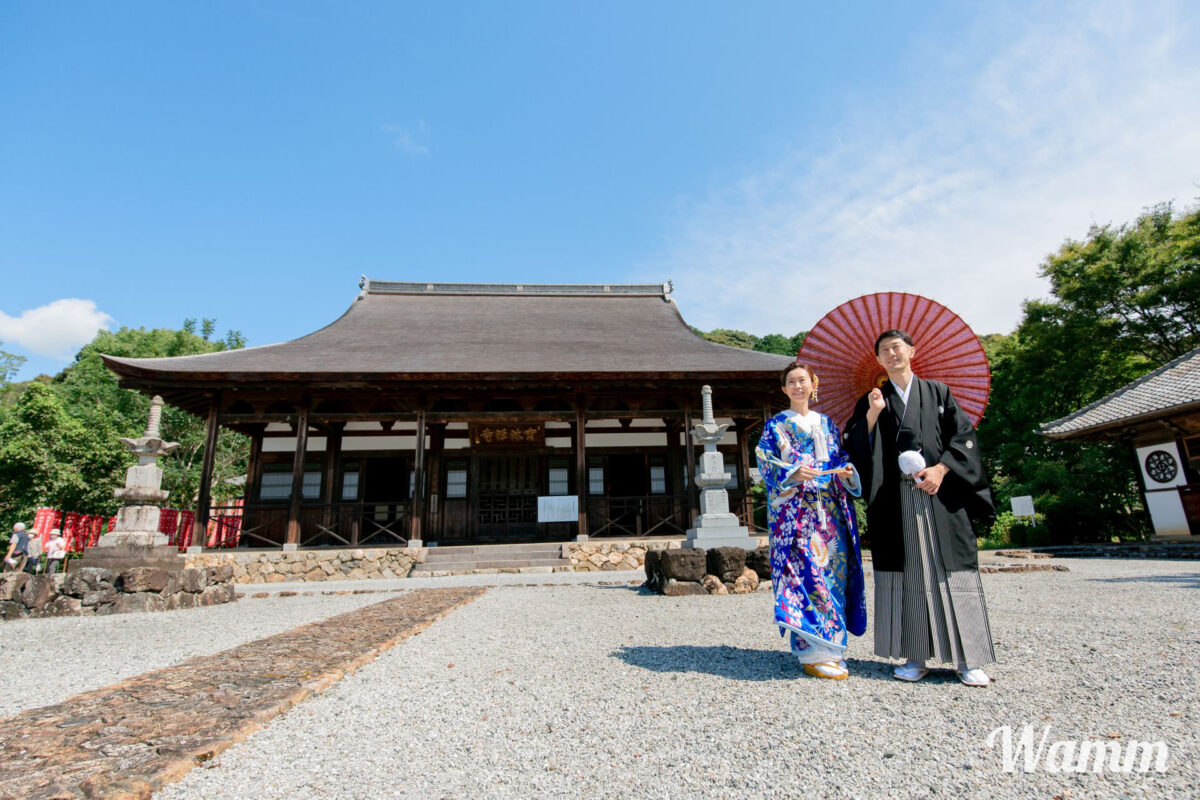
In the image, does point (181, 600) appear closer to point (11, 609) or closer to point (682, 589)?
point (11, 609)

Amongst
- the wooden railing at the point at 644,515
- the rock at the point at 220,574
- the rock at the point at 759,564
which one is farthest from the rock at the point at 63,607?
the wooden railing at the point at 644,515

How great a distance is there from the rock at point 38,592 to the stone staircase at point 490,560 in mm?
4807

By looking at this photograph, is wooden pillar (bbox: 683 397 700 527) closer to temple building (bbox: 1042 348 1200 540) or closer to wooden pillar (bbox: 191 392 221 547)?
temple building (bbox: 1042 348 1200 540)

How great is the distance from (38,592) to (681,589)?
7228mm

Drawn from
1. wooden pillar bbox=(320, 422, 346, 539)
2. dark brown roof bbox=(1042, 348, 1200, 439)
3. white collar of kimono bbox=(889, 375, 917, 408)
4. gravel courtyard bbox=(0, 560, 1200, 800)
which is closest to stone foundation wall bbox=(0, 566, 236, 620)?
gravel courtyard bbox=(0, 560, 1200, 800)

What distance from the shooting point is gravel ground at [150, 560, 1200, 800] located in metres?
1.60

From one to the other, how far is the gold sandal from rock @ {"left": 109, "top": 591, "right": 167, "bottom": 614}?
290 inches

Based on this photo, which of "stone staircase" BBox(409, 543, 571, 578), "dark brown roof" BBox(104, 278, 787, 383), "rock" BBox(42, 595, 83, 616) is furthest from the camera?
"dark brown roof" BBox(104, 278, 787, 383)

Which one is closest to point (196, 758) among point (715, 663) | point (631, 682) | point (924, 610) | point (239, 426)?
point (631, 682)

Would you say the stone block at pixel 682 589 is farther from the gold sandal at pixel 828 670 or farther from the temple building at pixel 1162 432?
the temple building at pixel 1162 432

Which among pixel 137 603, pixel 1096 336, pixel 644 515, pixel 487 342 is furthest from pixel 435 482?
pixel 1096 336

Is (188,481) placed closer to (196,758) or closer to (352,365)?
(352,365)

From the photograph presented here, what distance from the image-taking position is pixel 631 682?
2682 millimetres

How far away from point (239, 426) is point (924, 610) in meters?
13.8
